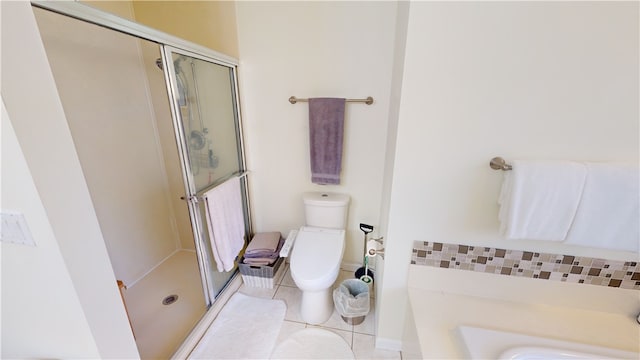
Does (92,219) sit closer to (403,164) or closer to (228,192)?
(228,192)

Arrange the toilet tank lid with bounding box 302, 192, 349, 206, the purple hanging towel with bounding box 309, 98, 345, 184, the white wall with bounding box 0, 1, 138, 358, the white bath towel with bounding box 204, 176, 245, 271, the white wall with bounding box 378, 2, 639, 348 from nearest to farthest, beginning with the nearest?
the white wall with bounding box 0, 1, 138, 358 < the white wall with bounding box 378, 2, 639, 348 < the white bath towel with bounding box 204, 176, 245, 271 < the purple hanging towel with bounding box 309, 98, 345, 184 < the toilet tank lid with bounding box 302, 192, 349, 206

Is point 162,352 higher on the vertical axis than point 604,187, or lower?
lower

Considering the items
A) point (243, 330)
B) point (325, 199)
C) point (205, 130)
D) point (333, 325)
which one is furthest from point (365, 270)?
point (205, 130)

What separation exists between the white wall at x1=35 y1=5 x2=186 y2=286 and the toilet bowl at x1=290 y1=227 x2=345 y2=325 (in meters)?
1.28

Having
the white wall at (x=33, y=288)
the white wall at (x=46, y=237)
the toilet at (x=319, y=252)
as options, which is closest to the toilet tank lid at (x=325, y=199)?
the toilet at (x=319, y=252)

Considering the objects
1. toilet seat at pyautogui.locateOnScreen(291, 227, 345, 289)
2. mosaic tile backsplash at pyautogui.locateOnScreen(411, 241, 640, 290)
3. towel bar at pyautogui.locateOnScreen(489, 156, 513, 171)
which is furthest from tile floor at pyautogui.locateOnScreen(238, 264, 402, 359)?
towel bar at pyautogui.locateOnScreen(489, 156, 513, 171)

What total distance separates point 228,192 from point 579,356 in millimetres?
1840

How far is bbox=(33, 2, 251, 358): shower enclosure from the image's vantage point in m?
1.42

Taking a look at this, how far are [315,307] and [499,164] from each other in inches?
52.0

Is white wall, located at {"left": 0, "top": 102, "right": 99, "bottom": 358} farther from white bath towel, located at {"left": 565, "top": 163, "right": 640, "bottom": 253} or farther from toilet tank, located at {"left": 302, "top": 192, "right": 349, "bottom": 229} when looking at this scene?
white bath towel, located at {"left": 565, "top": 163, "right": 640, "bottom": 253}

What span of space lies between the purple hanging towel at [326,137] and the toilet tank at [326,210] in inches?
5.4

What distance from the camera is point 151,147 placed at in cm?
198

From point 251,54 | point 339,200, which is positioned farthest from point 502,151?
point 251,54

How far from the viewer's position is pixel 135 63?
181 cm
